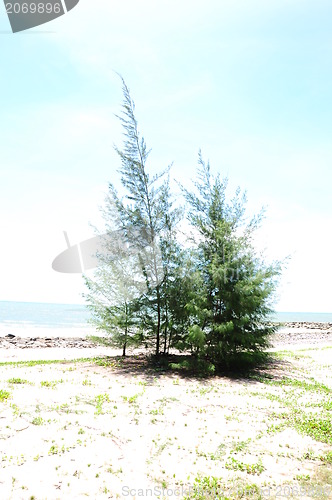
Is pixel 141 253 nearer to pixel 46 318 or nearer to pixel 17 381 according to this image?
pixel 17 381

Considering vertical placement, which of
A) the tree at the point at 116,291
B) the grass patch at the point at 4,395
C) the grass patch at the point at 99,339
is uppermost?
the tree at the point at 116,291

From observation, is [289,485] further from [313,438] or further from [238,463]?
[313,438]

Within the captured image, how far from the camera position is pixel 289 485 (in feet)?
15.8

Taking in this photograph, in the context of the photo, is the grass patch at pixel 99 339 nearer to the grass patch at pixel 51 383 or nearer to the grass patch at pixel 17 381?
the grass patch at pixel 51 383

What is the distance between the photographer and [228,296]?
39.9 ft

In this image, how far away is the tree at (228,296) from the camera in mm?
11984

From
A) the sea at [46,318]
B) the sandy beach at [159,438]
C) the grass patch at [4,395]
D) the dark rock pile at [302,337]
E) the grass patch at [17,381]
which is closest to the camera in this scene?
the sandy beach at [159,438]

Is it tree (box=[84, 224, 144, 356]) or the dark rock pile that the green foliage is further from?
the dark rock pile

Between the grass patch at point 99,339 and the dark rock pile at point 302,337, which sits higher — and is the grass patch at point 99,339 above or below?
above

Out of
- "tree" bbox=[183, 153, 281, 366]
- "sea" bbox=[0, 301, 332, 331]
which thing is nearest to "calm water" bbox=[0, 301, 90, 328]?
"sea" bbox=[0, 301, 332, 331]

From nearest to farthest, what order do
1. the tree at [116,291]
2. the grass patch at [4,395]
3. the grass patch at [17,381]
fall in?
the grass patch at [4,395], the grass patch at [17,381], the tree at [116,291]

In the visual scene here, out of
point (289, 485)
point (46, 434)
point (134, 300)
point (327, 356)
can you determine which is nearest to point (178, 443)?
point (289, 485)

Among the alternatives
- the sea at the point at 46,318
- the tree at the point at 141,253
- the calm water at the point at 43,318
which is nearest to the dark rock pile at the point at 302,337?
the sea at the point at 46,318

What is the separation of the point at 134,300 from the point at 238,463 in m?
8.61
